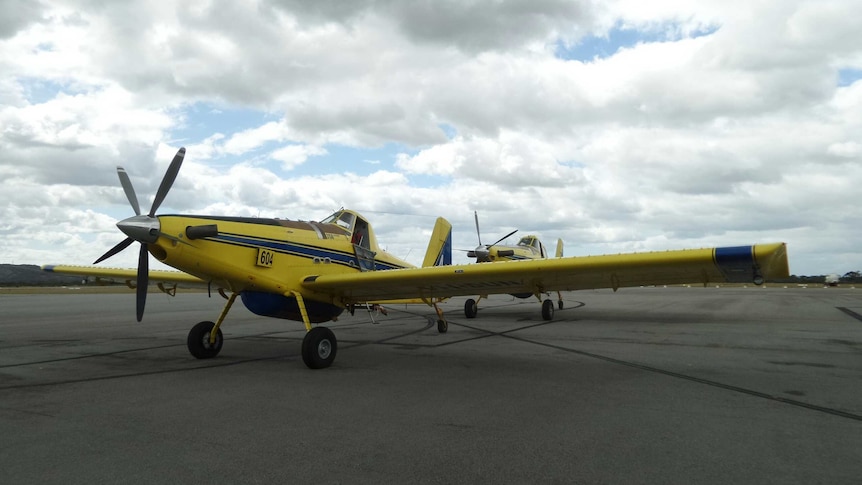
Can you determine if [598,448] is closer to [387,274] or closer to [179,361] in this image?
[387,274]

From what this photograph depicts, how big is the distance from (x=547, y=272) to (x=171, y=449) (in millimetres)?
5544

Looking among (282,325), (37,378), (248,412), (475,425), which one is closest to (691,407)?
(475,425)

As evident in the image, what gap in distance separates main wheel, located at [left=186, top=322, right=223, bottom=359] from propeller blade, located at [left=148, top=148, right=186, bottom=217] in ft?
7.91

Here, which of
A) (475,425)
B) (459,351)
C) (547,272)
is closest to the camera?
(475,425)

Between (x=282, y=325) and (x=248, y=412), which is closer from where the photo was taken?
(x=248, y=412)

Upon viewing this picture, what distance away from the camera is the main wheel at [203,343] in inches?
339

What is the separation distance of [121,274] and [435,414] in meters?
10.1

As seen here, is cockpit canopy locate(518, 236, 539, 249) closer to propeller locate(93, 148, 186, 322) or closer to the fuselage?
the fuselage

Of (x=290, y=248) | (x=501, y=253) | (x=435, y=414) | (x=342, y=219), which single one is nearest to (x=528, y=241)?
(x=501, y=253)

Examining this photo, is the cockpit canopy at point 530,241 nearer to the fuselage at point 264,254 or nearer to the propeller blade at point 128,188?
the fuselage at point 264,254

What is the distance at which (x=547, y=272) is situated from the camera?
7613mm

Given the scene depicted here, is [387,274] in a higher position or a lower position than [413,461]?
higher

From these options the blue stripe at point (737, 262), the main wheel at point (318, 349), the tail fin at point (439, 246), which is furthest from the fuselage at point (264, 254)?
the blue stripe at point (737, 262)

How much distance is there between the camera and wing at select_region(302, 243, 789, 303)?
631cm
